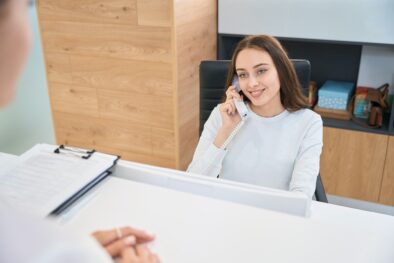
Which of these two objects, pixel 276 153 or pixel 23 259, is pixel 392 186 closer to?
pixel 276 153

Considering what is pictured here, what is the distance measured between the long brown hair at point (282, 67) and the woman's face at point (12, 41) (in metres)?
1.23

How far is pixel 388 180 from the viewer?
2.63 meters

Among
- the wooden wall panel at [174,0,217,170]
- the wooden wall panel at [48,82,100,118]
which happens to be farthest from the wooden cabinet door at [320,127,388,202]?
the wooden wall panel at [48,82,100,118]

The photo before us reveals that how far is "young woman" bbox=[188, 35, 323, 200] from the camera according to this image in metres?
1.62

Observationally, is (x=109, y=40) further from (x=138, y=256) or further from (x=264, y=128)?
(x=138, y=256)

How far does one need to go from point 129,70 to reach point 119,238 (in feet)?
6.48

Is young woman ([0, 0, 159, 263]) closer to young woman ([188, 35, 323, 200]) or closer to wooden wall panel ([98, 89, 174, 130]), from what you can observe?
young woman ([188, 35, 323, 200])

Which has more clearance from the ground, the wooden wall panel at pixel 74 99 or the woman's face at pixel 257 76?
the woman's face at pixel 257 76

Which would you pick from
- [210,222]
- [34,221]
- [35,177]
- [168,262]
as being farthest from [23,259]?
[35,177]

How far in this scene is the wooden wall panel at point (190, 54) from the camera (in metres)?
2.60

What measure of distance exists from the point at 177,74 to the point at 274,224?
67.9 inches

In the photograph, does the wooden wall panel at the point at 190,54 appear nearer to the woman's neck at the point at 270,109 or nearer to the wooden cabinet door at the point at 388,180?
the woman's neck at the point at 270,109

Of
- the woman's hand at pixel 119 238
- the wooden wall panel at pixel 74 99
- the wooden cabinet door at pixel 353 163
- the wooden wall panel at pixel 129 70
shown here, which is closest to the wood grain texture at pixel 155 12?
the wooden wall panel at pixel 129 70

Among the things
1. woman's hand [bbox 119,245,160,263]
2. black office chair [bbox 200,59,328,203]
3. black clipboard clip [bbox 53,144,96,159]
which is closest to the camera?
woman's hand [bbox 119,245,160,263]
